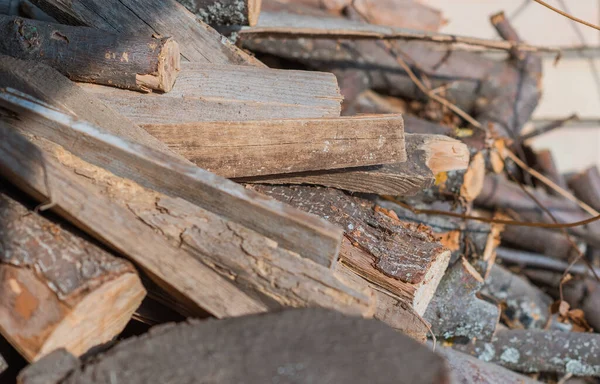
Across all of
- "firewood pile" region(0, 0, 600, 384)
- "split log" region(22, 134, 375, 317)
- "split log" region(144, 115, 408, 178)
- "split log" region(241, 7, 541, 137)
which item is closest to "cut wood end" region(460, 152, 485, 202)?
"firewood pile" region(0, 0, 600, 384)

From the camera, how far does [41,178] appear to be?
4.25 feet

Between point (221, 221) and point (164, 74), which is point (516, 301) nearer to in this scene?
point (221, 221)

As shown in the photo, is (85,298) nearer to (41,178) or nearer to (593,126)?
(41,178)

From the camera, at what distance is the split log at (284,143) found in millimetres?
1608

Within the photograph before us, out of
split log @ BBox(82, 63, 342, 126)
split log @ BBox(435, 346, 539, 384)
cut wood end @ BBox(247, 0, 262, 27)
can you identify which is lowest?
split log @ BBox(435, 346, 539, 384)

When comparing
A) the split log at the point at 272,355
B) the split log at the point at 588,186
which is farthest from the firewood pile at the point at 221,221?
the split log at the point at 588,186

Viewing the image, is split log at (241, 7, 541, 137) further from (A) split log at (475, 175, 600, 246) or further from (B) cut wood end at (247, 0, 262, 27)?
(B) cut wood end at (247, 0, 262, 27)

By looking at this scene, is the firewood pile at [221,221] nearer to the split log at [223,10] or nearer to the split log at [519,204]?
the split log at [223,10]

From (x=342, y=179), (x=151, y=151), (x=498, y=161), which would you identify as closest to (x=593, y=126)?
(x=498, y=161)

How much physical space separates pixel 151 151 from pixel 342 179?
0.66 metres

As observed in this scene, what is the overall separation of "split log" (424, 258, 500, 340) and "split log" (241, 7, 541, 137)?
47.3 inches

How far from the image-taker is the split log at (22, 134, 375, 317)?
4.25ft

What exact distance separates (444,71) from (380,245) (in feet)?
6.01

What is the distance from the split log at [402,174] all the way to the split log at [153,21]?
493mm
